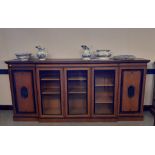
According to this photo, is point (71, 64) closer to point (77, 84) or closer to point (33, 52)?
point (77, 84)

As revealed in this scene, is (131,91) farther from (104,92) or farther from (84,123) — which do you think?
(84,123)

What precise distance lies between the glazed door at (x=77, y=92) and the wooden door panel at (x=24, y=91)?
62 centimetres

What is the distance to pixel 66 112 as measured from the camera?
2725 mm

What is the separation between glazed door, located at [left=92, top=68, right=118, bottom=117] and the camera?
2.67m

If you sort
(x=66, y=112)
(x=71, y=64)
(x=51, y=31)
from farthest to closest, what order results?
(x=51, y=31), (x=66, y=112), (x=71, y=64)

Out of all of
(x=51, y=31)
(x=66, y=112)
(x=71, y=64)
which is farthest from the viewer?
(x=51, y=31)

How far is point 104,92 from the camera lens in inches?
112

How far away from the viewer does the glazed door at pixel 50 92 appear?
2.66 metres

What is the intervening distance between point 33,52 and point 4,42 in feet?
1.91

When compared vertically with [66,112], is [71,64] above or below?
above

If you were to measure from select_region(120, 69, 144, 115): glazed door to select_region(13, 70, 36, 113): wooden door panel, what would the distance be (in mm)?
1552

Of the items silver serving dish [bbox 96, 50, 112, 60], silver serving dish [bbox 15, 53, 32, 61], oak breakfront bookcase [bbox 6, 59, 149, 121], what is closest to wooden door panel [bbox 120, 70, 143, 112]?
oak breakfront bookcase [bbox 6, 59, 149, 121]

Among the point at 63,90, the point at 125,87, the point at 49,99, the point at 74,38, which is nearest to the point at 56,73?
the point at 63,90

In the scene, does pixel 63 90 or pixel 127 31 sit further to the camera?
pixel 127 31
